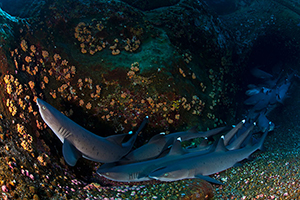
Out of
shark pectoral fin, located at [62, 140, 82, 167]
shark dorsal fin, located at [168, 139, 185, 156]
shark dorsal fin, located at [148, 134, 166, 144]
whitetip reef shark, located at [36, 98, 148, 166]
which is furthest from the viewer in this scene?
shark dorsal fin, located at [148, 134, 166, 144]

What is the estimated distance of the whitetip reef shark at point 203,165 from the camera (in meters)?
3.21

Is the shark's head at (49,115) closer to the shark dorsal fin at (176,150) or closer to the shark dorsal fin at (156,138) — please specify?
the shark dorsal fin at (156,138)

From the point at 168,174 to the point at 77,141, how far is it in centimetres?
158

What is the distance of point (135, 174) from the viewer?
328cm

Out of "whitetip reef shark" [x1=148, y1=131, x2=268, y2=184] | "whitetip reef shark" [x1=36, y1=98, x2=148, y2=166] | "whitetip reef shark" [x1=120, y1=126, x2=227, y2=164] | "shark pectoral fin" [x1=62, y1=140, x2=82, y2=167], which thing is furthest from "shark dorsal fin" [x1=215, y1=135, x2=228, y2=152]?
"shark pectoral fin" [x1=62, y1=140, x2=82, y2=167]

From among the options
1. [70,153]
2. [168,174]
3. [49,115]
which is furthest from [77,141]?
[168,174]

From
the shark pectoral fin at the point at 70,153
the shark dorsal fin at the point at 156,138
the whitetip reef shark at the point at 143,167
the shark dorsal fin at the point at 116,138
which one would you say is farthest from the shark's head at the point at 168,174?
the shark pectoral fin at the point at 70,153

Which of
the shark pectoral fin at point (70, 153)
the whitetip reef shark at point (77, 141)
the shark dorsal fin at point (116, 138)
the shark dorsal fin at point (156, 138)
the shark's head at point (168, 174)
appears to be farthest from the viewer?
the shark dorsal fin at point (156, 138)

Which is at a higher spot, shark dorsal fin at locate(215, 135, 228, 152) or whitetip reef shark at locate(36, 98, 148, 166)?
whitetip reef shark at locate(36, 98, 148, 166)

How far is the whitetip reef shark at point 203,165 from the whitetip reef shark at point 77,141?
77 centimetres

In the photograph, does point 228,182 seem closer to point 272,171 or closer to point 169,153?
point 272,171

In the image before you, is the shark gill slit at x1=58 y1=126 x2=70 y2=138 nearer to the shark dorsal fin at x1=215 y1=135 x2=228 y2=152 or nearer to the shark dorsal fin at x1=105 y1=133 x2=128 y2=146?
the shark dorsal fin at x1=105 y1=133 x2=128 y2=146

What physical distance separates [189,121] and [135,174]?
1813 millimetres

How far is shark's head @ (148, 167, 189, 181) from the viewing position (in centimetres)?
313
